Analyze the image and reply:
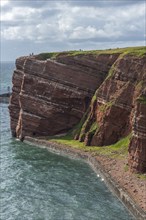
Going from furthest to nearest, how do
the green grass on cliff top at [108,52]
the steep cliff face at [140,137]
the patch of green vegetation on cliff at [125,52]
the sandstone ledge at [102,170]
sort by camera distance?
the green grass on cliff top at [108,52], the patch of green vegetation on cliff at [125,52], the steep cliff face at [140,137], the sandstone ledge at [102,170]

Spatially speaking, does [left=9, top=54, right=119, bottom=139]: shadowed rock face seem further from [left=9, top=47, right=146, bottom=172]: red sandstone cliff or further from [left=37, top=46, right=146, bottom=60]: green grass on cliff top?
[left=37, top=46, right=146, bottom=60]: green grass on cliff top

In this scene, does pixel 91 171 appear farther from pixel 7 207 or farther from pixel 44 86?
pixel 44 86

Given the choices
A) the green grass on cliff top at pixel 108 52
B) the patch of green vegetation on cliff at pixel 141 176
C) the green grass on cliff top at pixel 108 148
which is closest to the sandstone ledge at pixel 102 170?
the green grass on cliff top at pixel 108 148

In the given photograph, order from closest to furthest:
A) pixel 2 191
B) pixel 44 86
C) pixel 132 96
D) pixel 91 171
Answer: pixel 2 191
pixel 91 171
pixel 132 96
pixel 44 86

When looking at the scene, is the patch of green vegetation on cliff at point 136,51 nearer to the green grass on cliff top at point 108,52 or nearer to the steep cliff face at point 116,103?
the green grass on cliff top at point 108,52

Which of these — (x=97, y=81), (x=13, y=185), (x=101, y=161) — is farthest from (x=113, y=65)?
(x=13, y=185)

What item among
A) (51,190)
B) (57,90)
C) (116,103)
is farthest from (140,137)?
(57,90)

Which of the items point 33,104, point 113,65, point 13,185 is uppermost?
point 113,65

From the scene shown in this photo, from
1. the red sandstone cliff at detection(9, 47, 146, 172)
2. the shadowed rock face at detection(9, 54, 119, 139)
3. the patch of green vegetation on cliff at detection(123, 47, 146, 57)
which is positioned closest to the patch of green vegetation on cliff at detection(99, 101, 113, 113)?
the red sandstone cliff at detection(9, 47, 146, 172)
